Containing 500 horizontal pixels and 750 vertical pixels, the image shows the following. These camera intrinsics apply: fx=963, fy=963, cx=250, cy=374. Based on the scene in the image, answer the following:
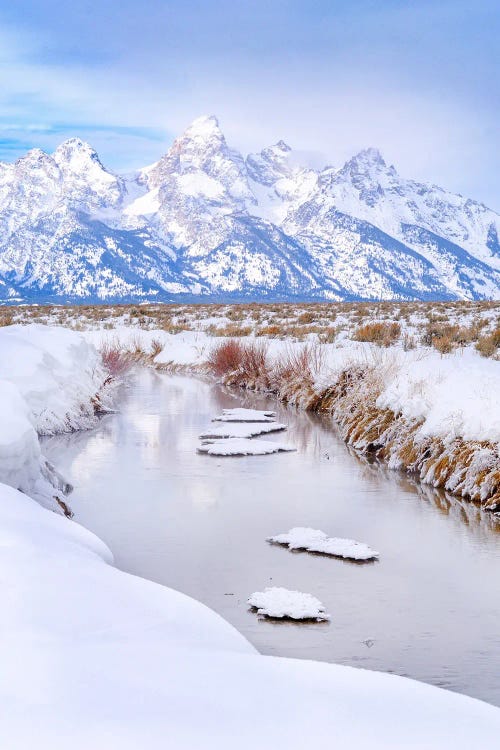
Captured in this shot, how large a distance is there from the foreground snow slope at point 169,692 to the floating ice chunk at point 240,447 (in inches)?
382

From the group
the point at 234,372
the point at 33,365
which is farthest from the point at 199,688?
the point at 234,372

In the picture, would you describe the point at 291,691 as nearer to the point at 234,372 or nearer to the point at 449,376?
the point at 449,376

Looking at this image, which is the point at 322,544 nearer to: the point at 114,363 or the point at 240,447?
the point at 240,447

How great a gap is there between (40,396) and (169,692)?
1315cm

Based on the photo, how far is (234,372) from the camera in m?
25.9

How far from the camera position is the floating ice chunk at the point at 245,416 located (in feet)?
58.7

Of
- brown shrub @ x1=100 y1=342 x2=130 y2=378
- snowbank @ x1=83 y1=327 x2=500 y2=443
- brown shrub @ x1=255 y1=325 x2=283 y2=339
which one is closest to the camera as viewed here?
snowbank @ x1=83 y1=327 x2=500 y2=443

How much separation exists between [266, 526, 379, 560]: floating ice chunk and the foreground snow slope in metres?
4.17

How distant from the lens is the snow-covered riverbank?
3059 millimetres

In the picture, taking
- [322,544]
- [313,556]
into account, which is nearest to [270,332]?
[322,544]

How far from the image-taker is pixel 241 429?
54.6ft

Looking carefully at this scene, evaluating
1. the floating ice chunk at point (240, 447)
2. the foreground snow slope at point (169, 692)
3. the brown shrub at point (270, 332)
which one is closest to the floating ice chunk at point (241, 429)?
the floating ice chunk at point (240, 447)

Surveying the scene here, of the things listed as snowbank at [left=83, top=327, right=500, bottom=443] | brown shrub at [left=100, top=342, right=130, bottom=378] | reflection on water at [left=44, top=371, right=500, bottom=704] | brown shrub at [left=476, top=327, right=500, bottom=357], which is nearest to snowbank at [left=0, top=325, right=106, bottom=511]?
reflection on water at [left=44, top=371, right=500, bottom=704]

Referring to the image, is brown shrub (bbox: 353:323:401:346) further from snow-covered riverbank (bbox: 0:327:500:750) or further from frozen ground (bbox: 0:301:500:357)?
snow-covered riverbank (bbox: 0:327:500:750)
